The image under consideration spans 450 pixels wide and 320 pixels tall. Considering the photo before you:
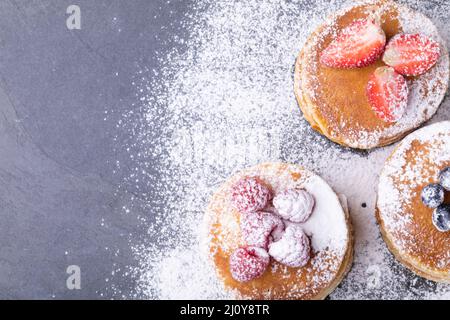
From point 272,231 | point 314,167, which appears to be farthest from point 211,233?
point 314,167

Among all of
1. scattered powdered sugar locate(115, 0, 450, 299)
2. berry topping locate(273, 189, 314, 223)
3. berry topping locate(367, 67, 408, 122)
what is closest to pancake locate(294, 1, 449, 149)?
berry topping locate(367, 67, 408, 122)

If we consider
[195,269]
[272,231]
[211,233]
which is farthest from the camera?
[195,269]

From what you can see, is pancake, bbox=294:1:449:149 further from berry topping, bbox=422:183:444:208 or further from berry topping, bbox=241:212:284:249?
berry topping, bbox=241:212:284:249

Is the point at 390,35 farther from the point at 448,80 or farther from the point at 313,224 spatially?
the point at 313,224

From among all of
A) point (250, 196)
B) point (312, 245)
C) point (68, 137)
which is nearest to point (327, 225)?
point (312, 245)

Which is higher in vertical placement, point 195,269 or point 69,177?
point 69,177

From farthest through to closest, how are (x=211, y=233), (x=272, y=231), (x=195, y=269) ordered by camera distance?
(x=195, y=269) → (x=211, y=233) → (x=272, y=231)

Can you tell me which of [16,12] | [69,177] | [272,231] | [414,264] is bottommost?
[414,264]
